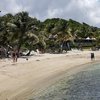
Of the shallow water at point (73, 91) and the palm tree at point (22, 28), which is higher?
the palm tree at point (22, 28)

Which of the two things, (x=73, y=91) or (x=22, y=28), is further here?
(x=22, y=28)

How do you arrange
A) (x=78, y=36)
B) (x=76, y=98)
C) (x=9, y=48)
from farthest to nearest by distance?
(x=78, y=36) → (x=9, y=48) → (x=76, y=98)

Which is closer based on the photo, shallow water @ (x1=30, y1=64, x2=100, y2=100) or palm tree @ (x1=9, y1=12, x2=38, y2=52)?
shallow water @ (x1=30, y1=64, x2=100, y2=100)

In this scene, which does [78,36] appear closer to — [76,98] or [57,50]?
[57,50]

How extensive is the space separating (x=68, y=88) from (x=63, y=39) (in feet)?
168

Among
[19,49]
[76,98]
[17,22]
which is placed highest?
[17,22]

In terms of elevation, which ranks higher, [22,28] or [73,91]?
[22,28]

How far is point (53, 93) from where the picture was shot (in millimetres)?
26203

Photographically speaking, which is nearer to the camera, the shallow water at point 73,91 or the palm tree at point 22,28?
the shallow water at point 73,91

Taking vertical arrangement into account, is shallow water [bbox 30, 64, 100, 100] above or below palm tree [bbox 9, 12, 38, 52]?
below

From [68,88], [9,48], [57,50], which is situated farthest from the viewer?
[57,50]

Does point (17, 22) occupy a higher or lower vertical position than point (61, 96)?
higher

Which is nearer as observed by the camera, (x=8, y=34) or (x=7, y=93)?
(x=7, y=93)

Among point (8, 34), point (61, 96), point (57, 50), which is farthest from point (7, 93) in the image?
point (57, 50)
